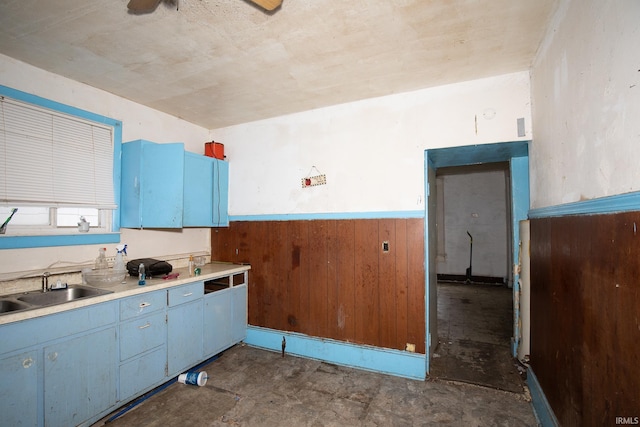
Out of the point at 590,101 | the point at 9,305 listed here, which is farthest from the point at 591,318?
the point at 9,305

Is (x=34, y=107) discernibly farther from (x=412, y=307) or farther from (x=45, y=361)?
(x=412, y=307)

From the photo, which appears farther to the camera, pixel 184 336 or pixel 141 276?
pixel 184 336

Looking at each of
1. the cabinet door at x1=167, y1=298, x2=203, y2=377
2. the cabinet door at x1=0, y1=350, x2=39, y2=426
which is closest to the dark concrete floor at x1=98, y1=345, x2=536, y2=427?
the cabinet door at x1=167, y1=298, x2=203, y2=377

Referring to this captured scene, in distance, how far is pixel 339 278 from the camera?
10.0 feet

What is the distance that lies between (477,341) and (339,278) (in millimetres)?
2025

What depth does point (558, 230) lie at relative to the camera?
172cm

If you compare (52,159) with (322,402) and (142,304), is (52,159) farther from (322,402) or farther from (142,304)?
(322,402)

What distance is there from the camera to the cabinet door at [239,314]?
331 centimetres

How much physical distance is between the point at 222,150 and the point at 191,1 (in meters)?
2.16

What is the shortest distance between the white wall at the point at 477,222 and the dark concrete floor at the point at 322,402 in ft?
16.2

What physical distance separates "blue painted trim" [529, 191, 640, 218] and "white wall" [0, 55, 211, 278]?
3731mm

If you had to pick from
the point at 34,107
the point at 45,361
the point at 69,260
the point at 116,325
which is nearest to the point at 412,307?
the point at 116,325

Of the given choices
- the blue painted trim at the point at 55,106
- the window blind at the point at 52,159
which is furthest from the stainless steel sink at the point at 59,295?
the blue painted trim at the point at 55,106

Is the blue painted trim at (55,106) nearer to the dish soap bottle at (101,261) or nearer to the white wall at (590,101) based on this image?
the dish soap bottle at (101,261)
